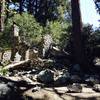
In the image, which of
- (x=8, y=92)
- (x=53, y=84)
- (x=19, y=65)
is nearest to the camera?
(x=8, y=92)

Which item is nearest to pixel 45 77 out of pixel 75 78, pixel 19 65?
pixel 75 78

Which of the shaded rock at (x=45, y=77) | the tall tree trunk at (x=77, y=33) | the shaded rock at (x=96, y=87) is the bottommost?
the shaded rock at (x=96, y=87)

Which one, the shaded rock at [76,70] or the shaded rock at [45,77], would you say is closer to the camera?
the shaded rock at [45,77]

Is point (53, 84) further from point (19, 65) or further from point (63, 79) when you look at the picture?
point (19, 65)

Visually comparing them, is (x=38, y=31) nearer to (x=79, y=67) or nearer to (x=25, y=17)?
(x=25, y=17)

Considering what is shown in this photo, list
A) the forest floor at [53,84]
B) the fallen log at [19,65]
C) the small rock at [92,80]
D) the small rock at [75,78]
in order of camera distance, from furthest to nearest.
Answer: the fallen log at [19,65], the small rock at [75,78], the small rock at [92,80], the forest floor at [53,84]

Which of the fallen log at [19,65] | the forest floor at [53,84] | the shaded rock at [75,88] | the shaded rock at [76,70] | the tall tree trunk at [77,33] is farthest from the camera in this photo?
the tall tree trunk at [77,33]

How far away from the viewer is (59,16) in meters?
39.2

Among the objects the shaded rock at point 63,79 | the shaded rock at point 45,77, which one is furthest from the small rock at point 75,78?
the shaded rock at point 45,77

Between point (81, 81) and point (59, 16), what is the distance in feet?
88.8

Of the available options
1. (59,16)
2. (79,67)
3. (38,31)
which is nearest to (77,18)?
(79,67)

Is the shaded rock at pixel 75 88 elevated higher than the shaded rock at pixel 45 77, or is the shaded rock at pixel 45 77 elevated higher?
the shaded rock at pixel 45 77

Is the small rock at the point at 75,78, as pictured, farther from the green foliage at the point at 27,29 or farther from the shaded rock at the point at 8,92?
the green foliage at the point at 27,29

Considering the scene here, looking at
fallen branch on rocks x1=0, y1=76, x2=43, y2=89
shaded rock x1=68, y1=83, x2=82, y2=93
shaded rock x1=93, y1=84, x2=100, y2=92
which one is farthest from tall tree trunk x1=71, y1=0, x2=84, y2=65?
fallen branch on rocks x1=0, y1=76, x2=43, y2=89
